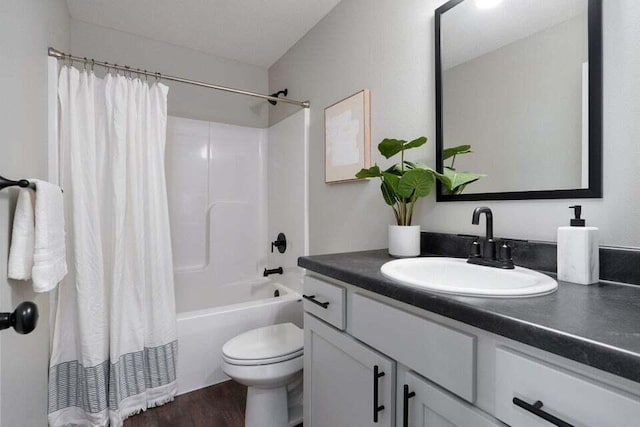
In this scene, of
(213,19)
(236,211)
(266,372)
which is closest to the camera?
(266,372)

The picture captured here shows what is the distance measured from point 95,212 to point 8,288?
0.74 meters

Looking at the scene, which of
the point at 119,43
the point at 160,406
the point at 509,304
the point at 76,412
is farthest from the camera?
A: the point at 119,43

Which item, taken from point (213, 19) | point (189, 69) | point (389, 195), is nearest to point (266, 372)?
point (389, 195)

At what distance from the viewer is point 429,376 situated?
0.68 m

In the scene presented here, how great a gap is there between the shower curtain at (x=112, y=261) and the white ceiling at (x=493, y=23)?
1.60 metres

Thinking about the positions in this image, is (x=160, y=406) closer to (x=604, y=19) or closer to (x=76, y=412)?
(x=76, y=412)

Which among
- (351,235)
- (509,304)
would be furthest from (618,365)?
(351,235)

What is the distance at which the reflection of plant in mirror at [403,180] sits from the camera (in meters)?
1.12

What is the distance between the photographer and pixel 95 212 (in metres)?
1.56

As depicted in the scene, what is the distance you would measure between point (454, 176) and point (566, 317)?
0.72m

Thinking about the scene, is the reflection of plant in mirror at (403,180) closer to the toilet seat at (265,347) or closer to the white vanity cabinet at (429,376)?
the white vanity cabinet at (429,376)

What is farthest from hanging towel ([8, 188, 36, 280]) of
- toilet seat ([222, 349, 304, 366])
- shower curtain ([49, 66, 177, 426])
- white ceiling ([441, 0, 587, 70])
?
white ceiling ([441, 0, 587, 70])

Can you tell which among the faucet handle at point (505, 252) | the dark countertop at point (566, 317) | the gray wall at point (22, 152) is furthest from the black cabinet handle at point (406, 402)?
the gray wall at point (22, 152)

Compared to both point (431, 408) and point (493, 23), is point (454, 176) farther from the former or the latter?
point (431, 408)
